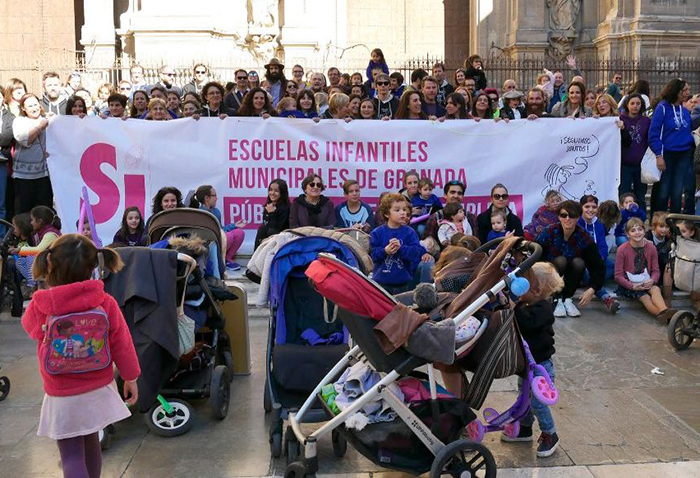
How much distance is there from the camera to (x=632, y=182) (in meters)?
10.6

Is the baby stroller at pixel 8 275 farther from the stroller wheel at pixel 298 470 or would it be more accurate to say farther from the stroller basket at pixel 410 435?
the stroller basket at pixel 410 435

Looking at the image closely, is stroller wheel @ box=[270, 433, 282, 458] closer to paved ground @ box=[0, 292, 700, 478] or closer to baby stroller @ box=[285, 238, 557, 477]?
paved ground @ box=[0, 292, 700, 478]

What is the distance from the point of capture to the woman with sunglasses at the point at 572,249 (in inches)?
320

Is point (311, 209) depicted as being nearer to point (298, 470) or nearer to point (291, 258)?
point (291, 258)

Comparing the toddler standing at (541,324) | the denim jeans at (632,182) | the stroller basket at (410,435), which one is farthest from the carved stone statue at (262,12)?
the stroller basket at (410,435)

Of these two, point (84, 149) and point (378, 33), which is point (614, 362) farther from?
point (378, 33)

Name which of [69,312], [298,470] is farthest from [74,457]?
[298,470]

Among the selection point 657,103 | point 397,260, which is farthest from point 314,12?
point 397,260

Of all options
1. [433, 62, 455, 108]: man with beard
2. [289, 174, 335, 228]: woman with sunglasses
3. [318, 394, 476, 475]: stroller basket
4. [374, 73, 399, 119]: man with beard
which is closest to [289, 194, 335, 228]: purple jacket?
[289, 174, 335, 228]: woman with sunglasses

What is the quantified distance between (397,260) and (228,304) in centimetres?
163

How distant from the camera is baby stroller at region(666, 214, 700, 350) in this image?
7.25m

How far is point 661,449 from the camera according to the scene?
521 cm

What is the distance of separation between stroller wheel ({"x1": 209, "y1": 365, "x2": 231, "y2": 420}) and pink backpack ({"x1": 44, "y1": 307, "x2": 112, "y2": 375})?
1.67 meters

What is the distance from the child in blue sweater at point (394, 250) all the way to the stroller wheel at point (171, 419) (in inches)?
92.1
